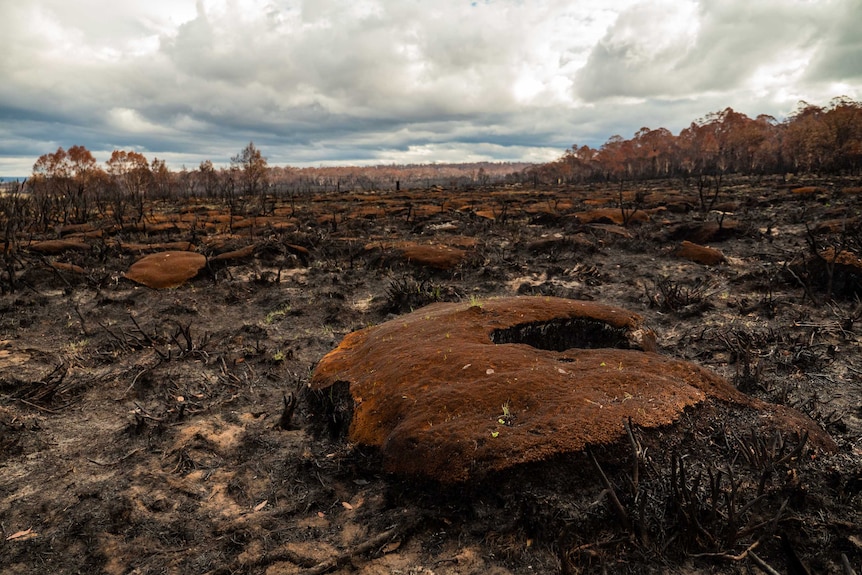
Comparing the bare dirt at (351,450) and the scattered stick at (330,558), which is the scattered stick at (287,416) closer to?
the bare dirt at (351,450)

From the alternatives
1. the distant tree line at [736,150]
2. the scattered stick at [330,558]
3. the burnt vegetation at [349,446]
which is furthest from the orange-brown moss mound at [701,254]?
the distant tree line at [736,150]

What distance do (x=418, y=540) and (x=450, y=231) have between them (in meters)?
13.7

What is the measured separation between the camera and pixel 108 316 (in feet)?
26.2

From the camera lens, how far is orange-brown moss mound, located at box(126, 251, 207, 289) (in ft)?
31.1

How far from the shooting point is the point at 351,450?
3.34 metres

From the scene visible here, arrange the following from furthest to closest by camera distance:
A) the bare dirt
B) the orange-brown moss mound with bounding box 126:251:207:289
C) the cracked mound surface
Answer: the orange-brown moss mound with bounding box 126:251:207:289 → the cracked mound surface → the bare dirt

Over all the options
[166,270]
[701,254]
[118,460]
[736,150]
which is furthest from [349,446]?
[736,150]

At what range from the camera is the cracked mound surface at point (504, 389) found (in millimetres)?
2697

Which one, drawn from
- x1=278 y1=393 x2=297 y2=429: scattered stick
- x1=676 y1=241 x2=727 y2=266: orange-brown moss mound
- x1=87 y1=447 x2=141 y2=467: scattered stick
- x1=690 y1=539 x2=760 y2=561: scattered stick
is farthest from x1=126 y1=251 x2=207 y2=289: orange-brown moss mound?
x1=676 y1=241 x2=727 y2=266: orange-brown moss mound

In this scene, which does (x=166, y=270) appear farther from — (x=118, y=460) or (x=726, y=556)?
(x=726, y=556)

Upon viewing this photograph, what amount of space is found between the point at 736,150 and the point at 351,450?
317 feet

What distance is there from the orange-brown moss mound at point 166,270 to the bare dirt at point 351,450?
212 mm

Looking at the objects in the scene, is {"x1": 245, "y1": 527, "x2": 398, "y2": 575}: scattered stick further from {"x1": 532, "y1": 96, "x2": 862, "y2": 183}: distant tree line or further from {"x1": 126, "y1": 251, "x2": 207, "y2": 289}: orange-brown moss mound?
{"x1": 532, "y1": 96, "x2": 862, "y2": 183}: distant tree line

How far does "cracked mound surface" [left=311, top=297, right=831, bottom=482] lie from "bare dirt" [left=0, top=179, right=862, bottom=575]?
15 centimetres
